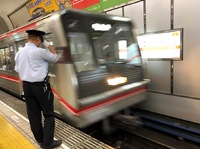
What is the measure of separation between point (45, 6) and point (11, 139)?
6.90m

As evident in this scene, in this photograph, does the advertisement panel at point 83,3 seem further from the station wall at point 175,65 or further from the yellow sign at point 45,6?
the station wall at point 175,65

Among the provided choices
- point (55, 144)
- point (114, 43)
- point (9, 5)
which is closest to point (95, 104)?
point (55, 144)

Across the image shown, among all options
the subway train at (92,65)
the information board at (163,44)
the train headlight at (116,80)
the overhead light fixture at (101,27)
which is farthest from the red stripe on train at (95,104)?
the overhead light fixture at (101,27)

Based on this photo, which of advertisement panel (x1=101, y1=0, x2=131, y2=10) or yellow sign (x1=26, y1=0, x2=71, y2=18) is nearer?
advertisement panel (x1=101, y1=0, x2=131, y2=10)

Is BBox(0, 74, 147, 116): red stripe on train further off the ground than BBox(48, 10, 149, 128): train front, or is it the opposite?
BBox(48, 10, 149, 128): train front

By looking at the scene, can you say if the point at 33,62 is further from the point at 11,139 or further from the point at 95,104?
the point at 11,139

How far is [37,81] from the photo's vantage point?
99.0 inches

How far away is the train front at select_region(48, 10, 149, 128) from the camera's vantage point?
2.93m

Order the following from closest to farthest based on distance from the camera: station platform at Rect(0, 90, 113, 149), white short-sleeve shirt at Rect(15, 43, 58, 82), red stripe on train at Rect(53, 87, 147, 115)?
white short-sleeve shirt at Rect(15, 43, 58, 82)
station platform at Rect(0, 90, 113, 149)
red stripe on train at Rect(53, 87, 147, 115)

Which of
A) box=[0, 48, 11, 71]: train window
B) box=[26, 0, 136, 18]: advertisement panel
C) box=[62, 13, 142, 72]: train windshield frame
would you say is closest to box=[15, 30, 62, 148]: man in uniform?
box=[62, 13, 142, 72]: train windshield frame

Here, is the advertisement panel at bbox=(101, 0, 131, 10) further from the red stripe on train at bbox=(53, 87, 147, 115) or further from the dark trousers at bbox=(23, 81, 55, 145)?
the dark trousers at bbox=(23, 81, 55, 145)

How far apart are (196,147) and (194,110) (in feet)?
2.82

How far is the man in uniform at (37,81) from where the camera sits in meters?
2.51

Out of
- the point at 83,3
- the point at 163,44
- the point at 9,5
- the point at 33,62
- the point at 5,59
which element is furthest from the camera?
the point at 9,5
